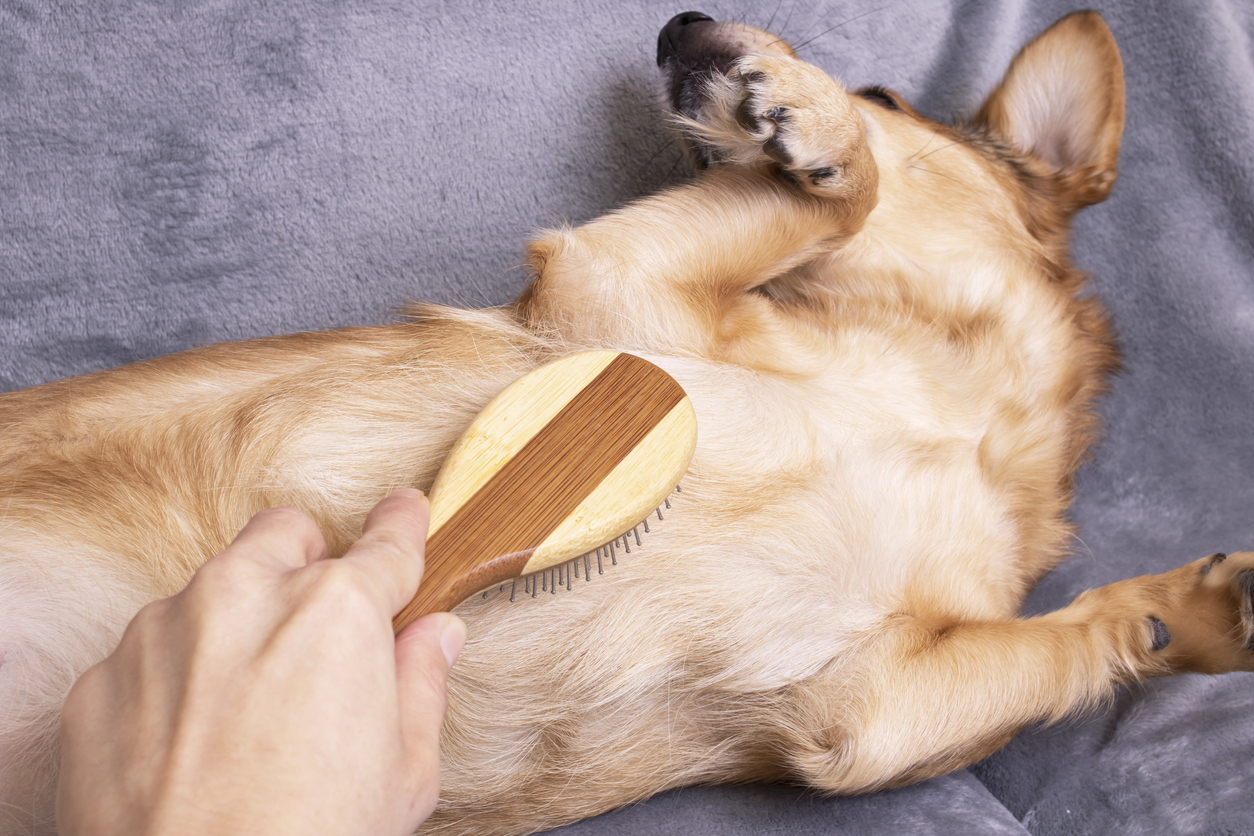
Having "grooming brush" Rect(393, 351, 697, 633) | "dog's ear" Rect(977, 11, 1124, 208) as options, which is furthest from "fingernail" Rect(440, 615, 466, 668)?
"dog's ear" Rect(977, 11, 1124, 208)

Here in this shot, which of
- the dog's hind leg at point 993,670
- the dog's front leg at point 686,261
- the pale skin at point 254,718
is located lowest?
the dog's hind leg at point 993,670

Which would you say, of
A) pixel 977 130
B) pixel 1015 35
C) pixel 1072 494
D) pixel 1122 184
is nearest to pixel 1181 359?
pixel 1122 184

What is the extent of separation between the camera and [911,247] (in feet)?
6.36

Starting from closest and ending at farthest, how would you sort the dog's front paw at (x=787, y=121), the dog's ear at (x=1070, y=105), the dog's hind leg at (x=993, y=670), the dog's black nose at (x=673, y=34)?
the dog's hind leg at (x=993, y=670), the dog's front paw at (x=787, y=121), the dog's black nose at (x=673, y=34), the dog's ear at (x=1070, y=105)

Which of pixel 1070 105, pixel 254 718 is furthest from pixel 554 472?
pixel 1070 105

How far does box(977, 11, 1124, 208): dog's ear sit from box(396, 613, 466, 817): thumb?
2120 millimetres

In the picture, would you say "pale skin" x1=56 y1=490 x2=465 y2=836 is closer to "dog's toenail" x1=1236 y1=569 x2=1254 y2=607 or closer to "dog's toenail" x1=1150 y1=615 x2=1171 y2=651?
"dog's toenail" x1=1150 y1=615 x2=1171 y2=651

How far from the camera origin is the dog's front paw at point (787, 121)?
1570mm

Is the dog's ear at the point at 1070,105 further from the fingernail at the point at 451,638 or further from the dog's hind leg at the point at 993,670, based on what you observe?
the fingernail at the point at 451,638

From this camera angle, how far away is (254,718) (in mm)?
734

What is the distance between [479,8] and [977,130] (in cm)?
145

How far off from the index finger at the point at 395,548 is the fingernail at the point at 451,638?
0.06 m

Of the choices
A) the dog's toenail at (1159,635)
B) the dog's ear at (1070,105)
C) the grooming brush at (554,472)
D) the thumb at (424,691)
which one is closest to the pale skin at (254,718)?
the thumb at (424,691)

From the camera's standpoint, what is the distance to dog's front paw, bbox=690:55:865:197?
61.8 inches
